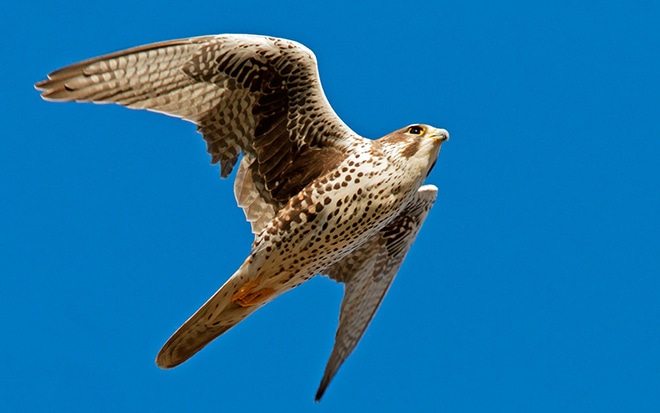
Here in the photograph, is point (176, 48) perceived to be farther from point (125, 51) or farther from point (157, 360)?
point (157, 360)

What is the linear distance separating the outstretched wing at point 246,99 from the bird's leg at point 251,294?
507 mm

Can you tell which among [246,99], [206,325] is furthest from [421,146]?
[206,325]

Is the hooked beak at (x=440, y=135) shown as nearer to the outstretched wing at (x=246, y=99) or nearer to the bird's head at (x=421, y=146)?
the bird's head at (x=421, y=146)

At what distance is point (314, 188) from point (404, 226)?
1630mm

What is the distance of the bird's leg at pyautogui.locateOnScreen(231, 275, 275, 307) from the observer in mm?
12492

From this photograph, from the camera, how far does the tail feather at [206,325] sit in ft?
40.8

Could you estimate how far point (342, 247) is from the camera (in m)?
12.4

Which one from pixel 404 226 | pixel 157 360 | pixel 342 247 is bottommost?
pixel 157 360

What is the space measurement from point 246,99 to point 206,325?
1857 millimetres

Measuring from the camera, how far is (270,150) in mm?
12562

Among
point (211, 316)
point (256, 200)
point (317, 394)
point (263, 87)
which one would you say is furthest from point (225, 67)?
point (317, 394)

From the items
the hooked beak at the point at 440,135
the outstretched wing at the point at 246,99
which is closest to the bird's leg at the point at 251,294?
the outstretched wing at the point at 246,99

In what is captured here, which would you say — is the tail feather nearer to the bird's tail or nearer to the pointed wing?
the bird's tail

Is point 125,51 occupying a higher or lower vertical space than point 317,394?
higher
